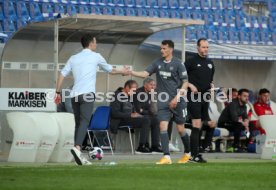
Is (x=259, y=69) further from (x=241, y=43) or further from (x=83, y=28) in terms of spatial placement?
(x=83, y=28)

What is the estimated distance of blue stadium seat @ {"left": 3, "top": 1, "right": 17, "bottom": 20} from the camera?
27.2 metres

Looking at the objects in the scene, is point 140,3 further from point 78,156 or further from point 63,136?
point 78,156

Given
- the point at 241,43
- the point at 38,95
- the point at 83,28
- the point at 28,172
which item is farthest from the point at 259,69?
the point at 28,172

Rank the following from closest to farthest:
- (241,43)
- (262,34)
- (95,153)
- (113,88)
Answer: (95,153), (113,88), (241,43), (262,34)

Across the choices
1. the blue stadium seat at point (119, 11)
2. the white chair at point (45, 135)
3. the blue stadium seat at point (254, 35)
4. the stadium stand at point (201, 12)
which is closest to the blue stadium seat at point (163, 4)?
the stadium stand at point (201, 12)

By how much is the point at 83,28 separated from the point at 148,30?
188 centimetres

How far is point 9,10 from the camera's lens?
89.8 ft

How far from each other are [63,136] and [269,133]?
205 inches

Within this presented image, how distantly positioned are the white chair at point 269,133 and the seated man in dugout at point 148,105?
3.14 m

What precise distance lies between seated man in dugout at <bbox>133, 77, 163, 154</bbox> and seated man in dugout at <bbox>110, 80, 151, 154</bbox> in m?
0.23

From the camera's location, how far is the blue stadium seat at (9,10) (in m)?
27.2

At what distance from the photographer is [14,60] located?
893 inches

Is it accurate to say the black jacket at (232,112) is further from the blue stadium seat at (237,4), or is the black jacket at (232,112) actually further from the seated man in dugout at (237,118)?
the blue stadium seat at (237,4)

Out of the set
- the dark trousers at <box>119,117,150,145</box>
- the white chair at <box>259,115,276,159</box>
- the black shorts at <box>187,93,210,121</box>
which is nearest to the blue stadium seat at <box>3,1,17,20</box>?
the dark trousers at <box>119,117,150,145</box>
